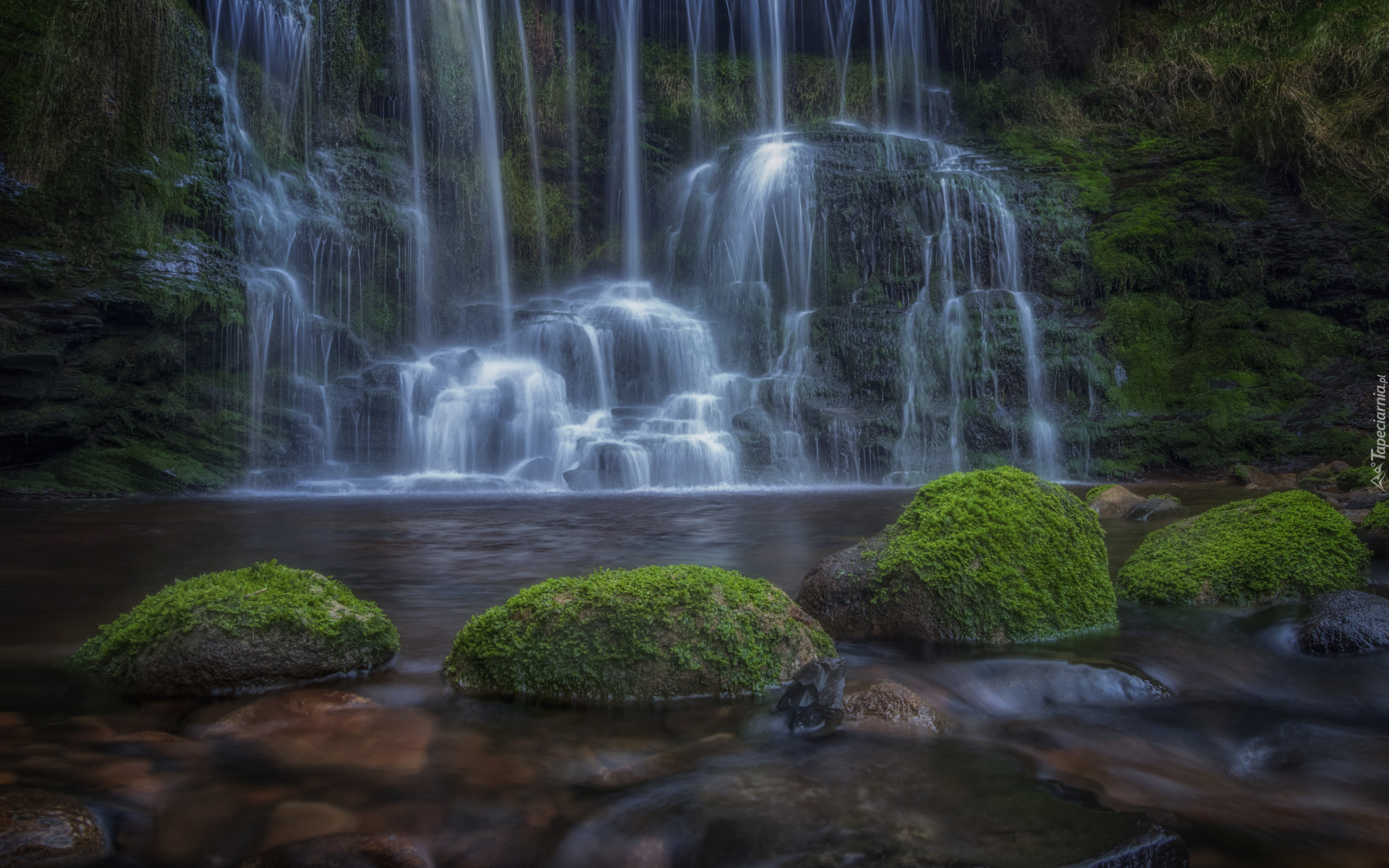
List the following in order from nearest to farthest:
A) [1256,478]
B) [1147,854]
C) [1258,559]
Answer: [1147,854] → [1258,559] → [1256,478]

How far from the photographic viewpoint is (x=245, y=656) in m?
3.37

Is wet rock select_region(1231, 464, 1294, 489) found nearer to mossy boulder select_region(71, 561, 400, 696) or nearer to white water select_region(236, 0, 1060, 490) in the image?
white water select_region(236, 0, 1060, 490)

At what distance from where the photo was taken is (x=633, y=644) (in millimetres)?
3346

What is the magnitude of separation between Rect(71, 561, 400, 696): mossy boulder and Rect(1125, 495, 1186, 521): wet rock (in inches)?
330

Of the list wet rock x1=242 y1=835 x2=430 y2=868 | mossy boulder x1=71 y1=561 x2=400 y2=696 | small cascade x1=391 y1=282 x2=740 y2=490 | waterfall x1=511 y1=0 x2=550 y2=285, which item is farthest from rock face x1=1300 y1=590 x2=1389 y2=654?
waterfall x1=511 y1=0 x2=550 y2=285

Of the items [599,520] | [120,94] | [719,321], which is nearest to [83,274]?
[120,94]

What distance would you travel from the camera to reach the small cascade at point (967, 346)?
56.0 feet

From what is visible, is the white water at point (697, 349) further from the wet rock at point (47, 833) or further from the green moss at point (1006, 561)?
the wet rock at point (47, 833)

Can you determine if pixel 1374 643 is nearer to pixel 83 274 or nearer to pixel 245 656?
pixel 245 656

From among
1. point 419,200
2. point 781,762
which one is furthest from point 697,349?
point 781,762

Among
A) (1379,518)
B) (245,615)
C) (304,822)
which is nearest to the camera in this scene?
(304,822)

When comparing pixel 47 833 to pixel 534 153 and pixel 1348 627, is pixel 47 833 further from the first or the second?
pixel 534 153

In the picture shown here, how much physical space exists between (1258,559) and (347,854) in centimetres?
529

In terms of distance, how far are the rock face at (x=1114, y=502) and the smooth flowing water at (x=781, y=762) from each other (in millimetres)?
4782
